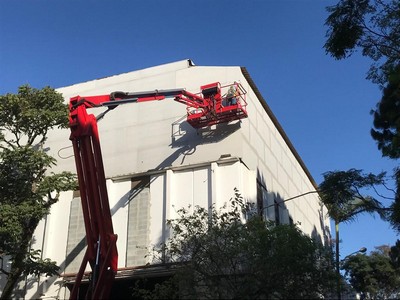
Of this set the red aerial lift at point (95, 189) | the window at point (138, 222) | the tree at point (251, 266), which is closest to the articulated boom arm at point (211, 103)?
the red aerial lift at point (95, 189)

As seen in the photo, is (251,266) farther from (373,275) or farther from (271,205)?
(373,275)

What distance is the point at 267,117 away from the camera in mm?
Result: 29297

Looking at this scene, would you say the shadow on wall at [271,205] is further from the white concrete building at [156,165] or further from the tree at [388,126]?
the tree at [388,126]

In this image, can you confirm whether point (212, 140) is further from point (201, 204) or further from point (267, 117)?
point (267, 117)

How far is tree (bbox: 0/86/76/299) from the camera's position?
753 inches

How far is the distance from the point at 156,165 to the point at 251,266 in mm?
10939

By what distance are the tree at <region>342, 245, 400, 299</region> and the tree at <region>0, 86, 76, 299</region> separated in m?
33.6

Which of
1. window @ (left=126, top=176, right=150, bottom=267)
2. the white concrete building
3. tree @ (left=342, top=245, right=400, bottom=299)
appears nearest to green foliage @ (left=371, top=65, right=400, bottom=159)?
the white concrete building

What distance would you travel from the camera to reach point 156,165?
24.5 meters

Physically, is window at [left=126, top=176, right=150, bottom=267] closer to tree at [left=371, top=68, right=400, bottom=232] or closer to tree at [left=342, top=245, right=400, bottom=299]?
tree at [left=371, top=68, right=400, bottom=232]

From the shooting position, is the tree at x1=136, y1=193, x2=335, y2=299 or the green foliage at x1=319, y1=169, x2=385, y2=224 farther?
the green foliage at x1=319, y1=169, x2=385, y2=224

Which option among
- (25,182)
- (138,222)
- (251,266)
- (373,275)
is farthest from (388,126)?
(373,275)

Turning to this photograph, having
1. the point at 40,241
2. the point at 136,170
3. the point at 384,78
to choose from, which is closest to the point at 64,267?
the point at 40,241

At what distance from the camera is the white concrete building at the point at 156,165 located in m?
22.9
